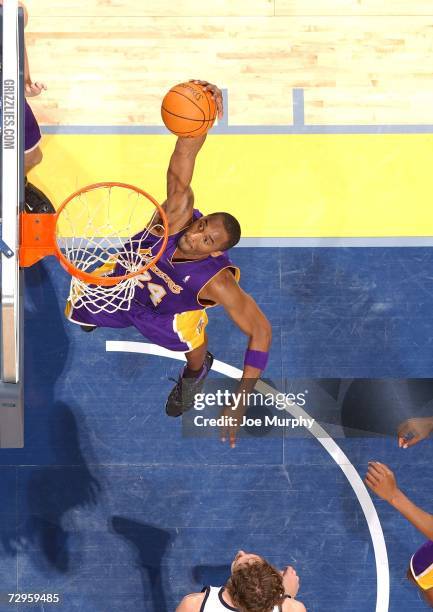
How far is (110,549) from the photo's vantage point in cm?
690

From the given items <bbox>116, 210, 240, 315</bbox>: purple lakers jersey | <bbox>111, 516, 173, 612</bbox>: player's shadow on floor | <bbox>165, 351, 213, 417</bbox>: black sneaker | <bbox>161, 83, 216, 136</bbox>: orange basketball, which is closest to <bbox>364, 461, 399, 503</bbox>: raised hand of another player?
<bbox>165, 351, 213, 417</bbox>: black sneaker

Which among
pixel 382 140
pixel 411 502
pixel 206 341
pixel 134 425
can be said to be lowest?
pixel 411 502

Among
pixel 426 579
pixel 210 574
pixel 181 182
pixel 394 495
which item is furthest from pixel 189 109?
pixel 426 579

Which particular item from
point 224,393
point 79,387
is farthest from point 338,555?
point 79,387

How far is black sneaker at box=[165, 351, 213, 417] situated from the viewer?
703 cm

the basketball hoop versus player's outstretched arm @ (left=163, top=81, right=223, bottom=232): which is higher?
player's outstretched arm @ (left=163, top=81, right=223, bottom=232)

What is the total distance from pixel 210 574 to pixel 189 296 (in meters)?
2.22

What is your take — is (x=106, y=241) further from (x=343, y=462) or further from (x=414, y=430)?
(x=414, y=430)

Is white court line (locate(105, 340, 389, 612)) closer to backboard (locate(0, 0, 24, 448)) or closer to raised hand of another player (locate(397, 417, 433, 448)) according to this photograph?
raised hand of another player (locate(397, 417, 433, 448))

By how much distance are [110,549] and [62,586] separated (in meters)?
0.47

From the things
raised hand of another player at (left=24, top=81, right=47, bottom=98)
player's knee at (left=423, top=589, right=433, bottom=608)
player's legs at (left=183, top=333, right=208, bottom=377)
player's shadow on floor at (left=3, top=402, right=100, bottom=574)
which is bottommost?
player's knee at (left=423, top=589, right=433, bottom=608)

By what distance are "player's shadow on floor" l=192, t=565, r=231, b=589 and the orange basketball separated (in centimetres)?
340

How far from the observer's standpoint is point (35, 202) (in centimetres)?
703

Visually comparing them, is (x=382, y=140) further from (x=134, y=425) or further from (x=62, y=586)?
(x=62, y=586)
